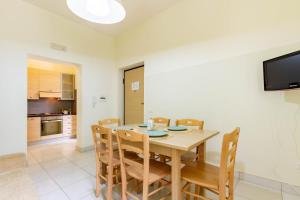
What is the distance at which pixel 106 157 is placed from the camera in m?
1.84

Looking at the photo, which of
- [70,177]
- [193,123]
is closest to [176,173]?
[193,123]

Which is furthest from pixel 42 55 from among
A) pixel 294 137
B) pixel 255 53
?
pixel 294 137

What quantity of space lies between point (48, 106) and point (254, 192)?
5.49 metres

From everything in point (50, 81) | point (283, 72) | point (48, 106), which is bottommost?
point (48, 106)

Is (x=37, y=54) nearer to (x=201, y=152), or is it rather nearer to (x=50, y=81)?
(x=50, y=81)

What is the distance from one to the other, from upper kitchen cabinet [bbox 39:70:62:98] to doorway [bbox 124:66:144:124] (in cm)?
223

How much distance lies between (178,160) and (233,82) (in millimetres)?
1566

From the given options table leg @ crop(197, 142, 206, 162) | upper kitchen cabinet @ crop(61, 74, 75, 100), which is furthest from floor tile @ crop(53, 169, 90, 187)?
upper kitchen cabinet @ crop(61, 74, 75, 100)

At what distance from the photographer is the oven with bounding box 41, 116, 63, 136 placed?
420 centimetres

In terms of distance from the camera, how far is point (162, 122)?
8.68 ft

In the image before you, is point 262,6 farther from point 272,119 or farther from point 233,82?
point 272,119

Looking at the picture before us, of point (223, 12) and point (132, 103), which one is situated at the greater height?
point (223, 12)

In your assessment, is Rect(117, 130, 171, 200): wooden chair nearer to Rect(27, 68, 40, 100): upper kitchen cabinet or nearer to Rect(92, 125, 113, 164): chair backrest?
Rect(92, 125, 113, 164): chair backrest

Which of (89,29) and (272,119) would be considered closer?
(272,119)
